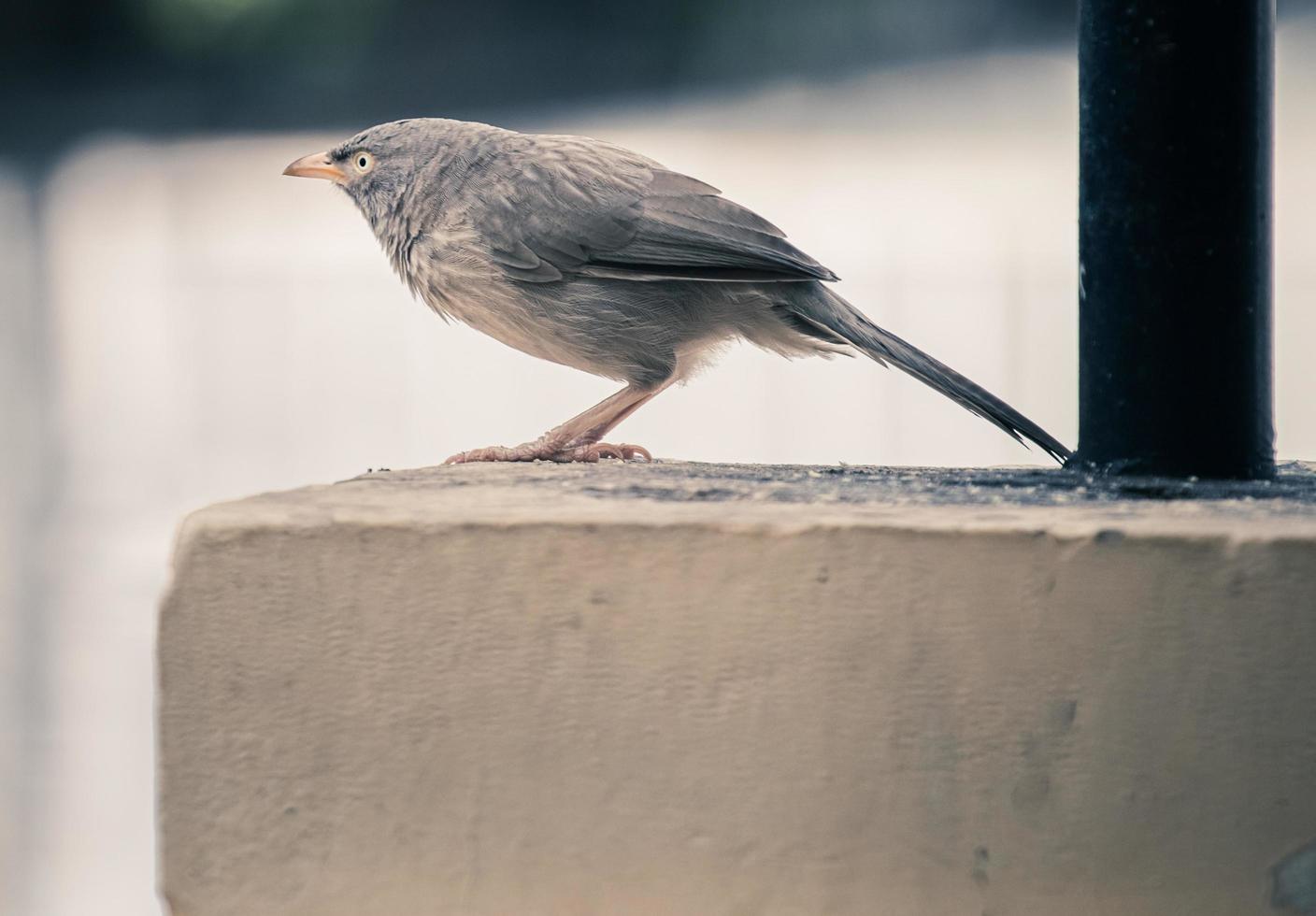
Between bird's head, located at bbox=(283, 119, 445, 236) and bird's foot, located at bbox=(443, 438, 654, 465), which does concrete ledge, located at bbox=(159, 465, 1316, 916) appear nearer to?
bird's foot, located at bbox=(443, 438, 654, 465)

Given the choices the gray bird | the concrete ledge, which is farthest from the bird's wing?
the concrete ledge

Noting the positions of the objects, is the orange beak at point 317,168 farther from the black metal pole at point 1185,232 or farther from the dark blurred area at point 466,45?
the black metal pole at point 1185,232

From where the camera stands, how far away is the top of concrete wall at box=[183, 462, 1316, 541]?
2070 mm

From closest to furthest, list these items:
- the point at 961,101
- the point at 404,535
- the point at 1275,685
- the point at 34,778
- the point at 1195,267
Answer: the point at 1275,685 < the point at 404,535 < the point at 1195,267 < the point at 961,101 < the point at 34,778

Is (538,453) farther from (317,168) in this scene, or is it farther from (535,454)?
(317,168)

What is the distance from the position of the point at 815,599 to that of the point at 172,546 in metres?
0.97

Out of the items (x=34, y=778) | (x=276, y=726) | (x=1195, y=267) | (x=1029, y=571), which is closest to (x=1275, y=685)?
(x=1029, y=571)

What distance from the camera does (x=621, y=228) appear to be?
358 centimetres

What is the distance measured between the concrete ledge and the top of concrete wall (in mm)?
16

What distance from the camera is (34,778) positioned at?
693cm

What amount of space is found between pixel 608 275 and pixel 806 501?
4.53 ft

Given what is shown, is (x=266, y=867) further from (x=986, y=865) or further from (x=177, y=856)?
(x=986, y=865)

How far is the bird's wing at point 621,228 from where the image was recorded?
3.49 meters

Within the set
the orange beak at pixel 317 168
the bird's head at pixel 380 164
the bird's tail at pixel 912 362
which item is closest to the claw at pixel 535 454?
the bird's tail at pixel 912 362
